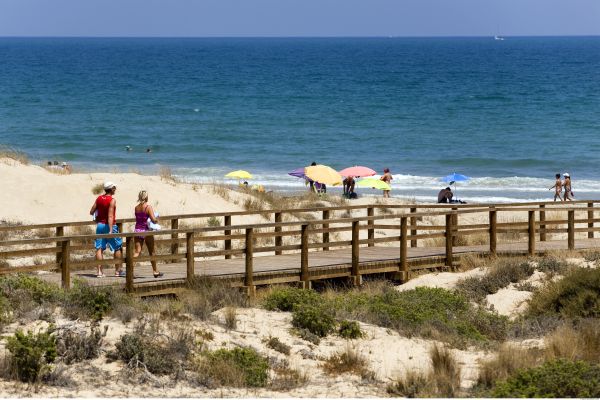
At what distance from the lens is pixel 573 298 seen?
15055 millimetres

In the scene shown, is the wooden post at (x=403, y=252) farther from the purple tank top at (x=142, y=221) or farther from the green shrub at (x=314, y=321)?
the green shrub at (x=314, y=321)

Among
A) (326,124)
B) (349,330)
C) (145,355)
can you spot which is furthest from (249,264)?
(326,124)

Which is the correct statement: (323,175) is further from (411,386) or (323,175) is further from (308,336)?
(411,386)

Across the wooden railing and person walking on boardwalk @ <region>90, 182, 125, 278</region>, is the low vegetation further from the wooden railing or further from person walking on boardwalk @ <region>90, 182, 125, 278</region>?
person walking on boardwalk @ <region>90, 182, 125, 278</region>

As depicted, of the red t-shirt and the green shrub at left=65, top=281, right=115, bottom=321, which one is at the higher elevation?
the red t-shirt

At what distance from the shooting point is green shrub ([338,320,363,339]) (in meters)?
13.2

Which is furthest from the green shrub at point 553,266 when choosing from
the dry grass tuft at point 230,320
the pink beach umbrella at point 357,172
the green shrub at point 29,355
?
the pink beach umbrella at point 357,172

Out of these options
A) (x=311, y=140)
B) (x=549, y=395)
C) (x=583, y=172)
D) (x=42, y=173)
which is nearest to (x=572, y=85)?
(x=311, y=140)

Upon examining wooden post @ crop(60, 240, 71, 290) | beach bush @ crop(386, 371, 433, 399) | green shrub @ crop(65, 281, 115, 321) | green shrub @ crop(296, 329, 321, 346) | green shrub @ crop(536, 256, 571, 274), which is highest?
wooden post @ crop(60, 240, 71, 290)

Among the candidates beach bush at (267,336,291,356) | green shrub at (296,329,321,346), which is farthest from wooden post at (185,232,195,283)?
beach bush at (267,336,291,356)

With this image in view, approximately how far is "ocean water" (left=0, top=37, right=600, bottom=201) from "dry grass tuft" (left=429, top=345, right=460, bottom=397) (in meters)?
29.2

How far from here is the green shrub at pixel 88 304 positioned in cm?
1255

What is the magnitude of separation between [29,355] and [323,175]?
24024mm

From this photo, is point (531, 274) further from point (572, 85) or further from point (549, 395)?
point (572, 85)
